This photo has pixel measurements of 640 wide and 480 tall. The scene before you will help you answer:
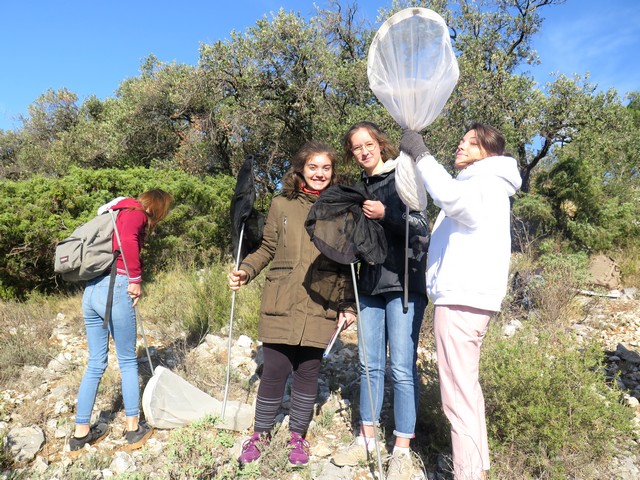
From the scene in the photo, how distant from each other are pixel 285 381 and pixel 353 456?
627 mm

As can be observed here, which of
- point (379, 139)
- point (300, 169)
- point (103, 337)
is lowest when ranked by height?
point (103, 337)

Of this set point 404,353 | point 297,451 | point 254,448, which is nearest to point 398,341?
point 404,353

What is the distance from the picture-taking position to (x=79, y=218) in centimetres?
584

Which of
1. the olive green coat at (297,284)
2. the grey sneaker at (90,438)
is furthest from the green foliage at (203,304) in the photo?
the olive green coat at (297,284)

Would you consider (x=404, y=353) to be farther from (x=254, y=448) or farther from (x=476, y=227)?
(x=254, y=448)

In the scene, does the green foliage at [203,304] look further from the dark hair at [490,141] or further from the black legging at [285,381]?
the dark hair at [490,141]

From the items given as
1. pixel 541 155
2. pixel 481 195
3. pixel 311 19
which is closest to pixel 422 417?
pixel 481 195

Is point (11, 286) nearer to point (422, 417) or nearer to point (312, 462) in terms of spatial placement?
point (312, 462)

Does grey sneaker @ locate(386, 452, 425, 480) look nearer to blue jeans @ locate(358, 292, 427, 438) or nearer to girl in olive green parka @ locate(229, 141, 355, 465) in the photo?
blue jeans @ locate(358, 292, 427, 438)

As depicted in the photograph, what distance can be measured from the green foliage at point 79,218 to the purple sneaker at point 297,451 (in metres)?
4.44

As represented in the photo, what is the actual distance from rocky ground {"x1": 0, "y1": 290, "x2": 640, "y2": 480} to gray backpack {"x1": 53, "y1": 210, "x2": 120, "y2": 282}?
113 centimetres

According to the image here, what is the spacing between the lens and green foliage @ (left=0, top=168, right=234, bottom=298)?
546 cm

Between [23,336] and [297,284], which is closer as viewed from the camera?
[297,284]

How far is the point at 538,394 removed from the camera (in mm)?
2516
